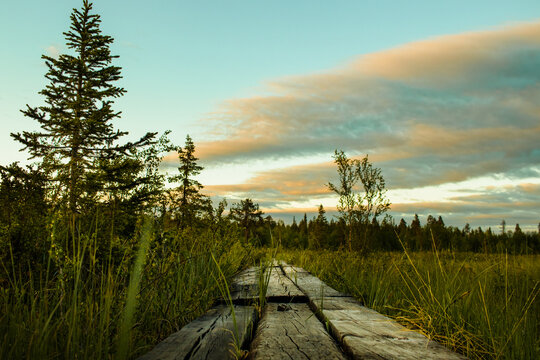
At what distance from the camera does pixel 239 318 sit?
2.42 meters

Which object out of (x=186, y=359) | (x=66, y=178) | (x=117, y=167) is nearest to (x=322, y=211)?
(x=186, y=359)

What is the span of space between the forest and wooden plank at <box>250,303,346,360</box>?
2.20ft

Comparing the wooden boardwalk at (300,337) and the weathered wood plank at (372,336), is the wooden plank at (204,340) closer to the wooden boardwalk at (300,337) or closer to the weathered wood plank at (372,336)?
the wooden boardwalk at (300,337)

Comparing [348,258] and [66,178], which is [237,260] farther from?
[66,178]

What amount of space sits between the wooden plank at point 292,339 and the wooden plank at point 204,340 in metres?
0.13

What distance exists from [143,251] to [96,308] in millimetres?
597

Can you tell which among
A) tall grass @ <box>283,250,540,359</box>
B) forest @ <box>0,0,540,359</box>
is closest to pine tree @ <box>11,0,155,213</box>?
forest @ <box>0,0,540,359</box>

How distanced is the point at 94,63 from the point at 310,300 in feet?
78.3

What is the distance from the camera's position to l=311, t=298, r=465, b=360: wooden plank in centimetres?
167

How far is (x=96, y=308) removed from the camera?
2.01 meters

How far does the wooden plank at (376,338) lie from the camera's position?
Answer: 1667 millimetres

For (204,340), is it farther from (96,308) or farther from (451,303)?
(451,303)

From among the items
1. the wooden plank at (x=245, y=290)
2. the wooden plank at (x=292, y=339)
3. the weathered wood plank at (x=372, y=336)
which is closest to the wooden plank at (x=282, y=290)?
the wooden plank at (x=245, y=290)

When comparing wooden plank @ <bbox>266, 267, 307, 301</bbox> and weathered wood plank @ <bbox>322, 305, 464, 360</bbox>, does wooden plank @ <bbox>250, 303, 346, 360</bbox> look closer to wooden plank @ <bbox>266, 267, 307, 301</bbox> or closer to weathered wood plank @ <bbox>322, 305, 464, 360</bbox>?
weathered wood plank @ <bbox>322, 305, 464, 360</bbox>
